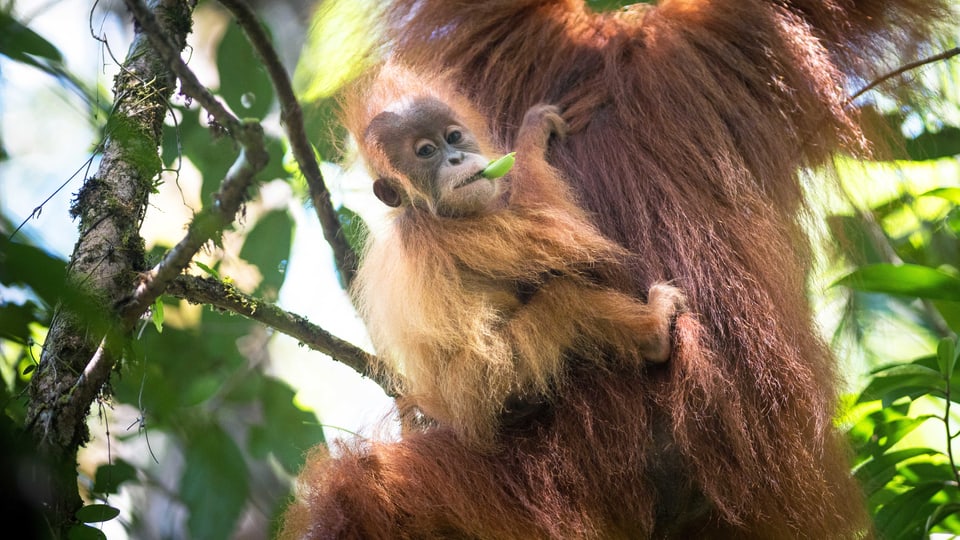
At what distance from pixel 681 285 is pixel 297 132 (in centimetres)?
124

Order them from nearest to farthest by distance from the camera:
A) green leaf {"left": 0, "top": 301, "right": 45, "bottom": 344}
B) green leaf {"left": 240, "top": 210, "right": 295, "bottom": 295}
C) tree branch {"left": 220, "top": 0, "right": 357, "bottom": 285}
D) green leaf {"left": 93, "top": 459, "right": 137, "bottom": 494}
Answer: green leaf {"left": 0, "top": 301, "right": 45, "bottom": 344}, tree branch {"left": 220, "top": 0, "right": 357, "bottom": 285}, green leaf {"left": 93, "top": 459, "right": 137, "bottom": 494}, green leaf {"left": 240, "top": 210, "right": 295, "bottom": 295}

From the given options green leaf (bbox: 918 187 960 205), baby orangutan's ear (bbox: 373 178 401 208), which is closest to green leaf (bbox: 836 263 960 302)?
green leaf (bbox: 918 187 960 205)

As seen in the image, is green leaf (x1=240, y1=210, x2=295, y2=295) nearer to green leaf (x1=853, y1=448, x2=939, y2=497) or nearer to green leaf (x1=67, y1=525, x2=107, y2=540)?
green leaf (x1=67, y1=525, x2=107, y2=540)

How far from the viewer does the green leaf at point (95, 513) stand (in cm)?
201

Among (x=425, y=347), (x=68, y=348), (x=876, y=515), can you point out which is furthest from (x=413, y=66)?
(x=876, y=515)

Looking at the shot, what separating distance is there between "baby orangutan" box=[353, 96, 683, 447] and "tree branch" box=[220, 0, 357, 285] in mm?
290

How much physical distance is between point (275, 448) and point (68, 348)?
141cm

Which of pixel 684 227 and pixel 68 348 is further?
pixel 684 227

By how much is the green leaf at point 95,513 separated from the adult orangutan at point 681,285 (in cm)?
55

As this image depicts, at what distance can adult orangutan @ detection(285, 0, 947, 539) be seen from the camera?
2457 mm

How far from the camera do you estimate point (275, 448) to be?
3.37 meters

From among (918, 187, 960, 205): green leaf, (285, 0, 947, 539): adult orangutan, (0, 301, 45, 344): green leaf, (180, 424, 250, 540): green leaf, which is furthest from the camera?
(918, 187, 960, 205): green leaf

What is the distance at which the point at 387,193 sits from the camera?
300 centimetres

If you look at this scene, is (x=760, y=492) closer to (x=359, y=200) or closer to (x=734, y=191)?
(x=734, y=191)
